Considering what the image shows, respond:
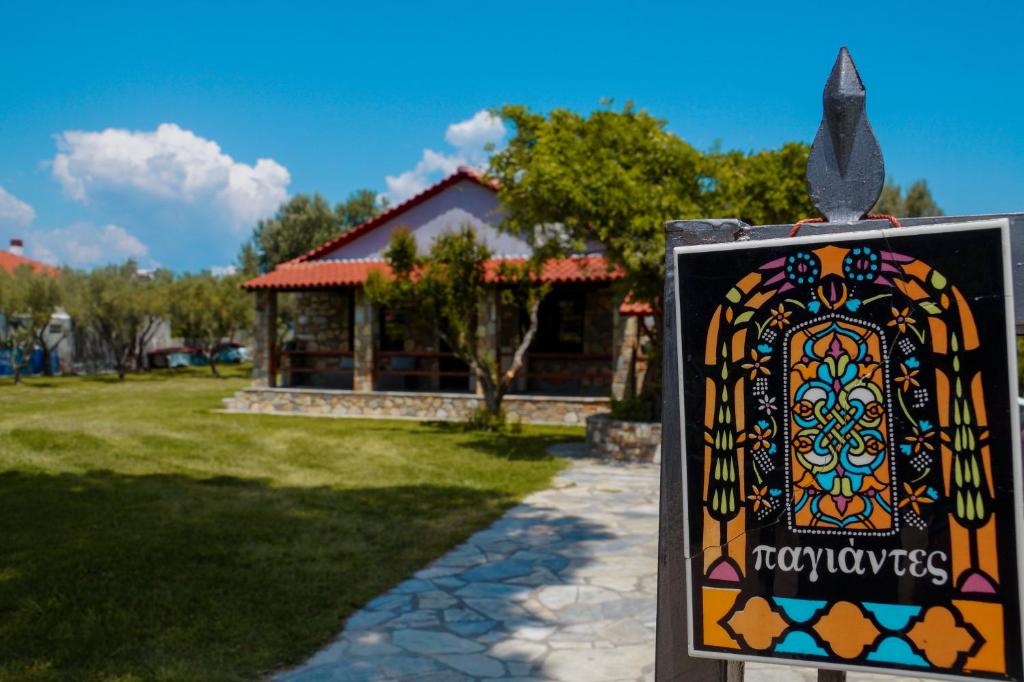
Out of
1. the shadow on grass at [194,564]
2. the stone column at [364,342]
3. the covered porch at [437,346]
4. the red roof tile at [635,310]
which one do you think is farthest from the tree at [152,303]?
the shadow on grass at [194,564]

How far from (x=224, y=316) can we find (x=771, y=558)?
32.4 metres

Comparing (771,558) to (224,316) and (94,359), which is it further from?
(94,359)

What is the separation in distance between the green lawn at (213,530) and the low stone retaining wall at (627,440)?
0.85 metres

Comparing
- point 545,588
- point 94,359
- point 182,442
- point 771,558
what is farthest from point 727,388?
point 94,359

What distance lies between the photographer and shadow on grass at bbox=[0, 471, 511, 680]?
399 centimetres

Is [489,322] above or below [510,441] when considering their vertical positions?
above

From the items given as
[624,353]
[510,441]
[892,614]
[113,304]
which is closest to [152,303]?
[113,304]

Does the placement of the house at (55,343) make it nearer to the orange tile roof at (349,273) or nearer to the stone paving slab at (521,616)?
the orange tile roof at (349,273)

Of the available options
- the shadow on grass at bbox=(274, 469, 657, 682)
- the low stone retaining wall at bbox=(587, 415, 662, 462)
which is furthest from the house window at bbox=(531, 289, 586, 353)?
the shadow on grass at bbox=(274, 469, 657, 682)

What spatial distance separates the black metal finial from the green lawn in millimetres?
3336

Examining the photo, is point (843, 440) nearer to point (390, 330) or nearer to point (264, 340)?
point (390, 330)

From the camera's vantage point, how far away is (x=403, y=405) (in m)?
17.2

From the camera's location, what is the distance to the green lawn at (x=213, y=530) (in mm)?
4113

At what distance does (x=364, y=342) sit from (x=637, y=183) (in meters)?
9.43
